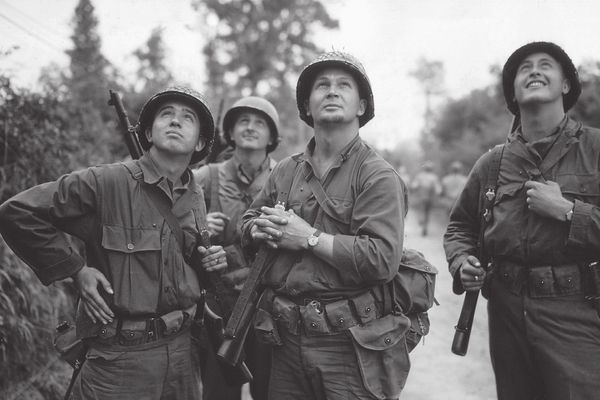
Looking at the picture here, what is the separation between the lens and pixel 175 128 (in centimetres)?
311

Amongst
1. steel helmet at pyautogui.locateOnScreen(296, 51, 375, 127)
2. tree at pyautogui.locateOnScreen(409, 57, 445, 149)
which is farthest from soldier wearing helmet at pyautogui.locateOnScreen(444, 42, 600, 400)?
tree at pyautogui.locateOnScreen(409, 57, 445, 149)

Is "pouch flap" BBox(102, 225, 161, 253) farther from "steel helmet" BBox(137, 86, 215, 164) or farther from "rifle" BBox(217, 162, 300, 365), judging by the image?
"steel helmet" BBox(137, 86, 215, 164)

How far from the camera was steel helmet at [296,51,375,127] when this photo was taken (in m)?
2.94

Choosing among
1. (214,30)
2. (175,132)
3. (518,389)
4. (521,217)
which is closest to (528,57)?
(521,217)

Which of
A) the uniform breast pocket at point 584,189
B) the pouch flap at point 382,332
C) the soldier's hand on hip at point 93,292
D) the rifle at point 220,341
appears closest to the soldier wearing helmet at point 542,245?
the uniform breast pocket at point 584,189

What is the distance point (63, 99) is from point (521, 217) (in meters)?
6.01

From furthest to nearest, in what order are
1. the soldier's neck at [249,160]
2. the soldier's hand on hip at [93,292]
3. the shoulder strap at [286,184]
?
the soldier's neck at [249,160], the shoulder strap at [286,184], the soldier's hand on hip at [93,292]

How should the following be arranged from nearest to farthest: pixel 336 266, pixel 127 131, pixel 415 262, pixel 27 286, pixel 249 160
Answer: pixel 336 266, pixel 415 262, pixel 127 131, pixel 27 286, pixel 249 160

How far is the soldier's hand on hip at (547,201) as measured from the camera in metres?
2.74

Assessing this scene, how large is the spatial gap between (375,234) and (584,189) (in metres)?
1.33

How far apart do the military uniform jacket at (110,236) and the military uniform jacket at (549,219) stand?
73.8 inches

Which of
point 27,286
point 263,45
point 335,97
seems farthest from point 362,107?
point 263,45

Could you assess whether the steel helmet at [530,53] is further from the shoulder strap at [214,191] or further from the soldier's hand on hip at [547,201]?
the shoulder strap at [214,191]

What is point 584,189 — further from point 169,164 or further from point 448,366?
point 448,366
